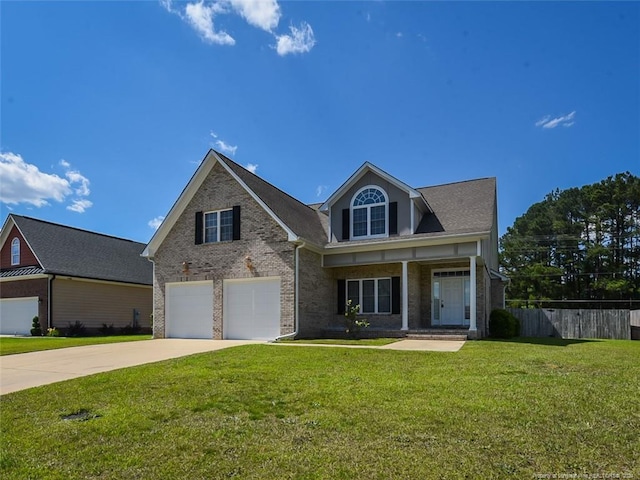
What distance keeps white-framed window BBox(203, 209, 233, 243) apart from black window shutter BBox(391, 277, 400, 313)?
257 inches

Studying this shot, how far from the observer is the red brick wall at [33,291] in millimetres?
22844

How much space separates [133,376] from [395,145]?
1413cm

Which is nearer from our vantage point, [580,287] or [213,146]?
[213,146]

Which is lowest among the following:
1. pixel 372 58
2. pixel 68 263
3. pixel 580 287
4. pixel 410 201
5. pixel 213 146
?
pixel 580 287

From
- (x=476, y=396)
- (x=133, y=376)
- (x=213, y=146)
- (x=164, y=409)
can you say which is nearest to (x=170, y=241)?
(x=213, y=146)

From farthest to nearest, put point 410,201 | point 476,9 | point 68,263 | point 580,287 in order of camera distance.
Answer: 1. point 580,287
2. point 68,263
3. point 410,201
4. point 476,9

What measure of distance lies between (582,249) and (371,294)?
34689mm

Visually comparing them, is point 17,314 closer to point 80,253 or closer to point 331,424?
point 80,253

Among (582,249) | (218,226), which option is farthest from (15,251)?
(582,249)

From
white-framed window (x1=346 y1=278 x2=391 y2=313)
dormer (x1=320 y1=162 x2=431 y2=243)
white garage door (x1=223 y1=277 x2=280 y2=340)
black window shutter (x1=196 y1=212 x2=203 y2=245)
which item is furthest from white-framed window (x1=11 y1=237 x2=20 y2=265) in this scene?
white-framed window (x1=346 y1=278 x2=391 y2=313)

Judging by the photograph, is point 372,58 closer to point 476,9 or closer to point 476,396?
point 476,9

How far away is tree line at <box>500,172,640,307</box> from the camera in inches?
1582

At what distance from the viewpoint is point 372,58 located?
1444 centimetres

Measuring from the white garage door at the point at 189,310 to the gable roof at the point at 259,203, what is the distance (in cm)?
216
